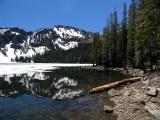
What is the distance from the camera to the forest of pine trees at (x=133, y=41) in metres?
36.3

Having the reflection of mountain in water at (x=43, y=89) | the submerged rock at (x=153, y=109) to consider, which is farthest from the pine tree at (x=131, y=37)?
the submerged rock at (x=153, y=109)

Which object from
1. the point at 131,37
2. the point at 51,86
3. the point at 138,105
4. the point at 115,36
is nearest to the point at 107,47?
the point at 115,36

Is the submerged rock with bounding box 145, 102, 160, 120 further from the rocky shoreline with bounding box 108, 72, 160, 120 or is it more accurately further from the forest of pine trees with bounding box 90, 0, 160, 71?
the forest of pine trees with bounding box 90, 0, 160, 71

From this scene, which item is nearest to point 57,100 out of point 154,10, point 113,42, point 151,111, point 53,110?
point 53,110

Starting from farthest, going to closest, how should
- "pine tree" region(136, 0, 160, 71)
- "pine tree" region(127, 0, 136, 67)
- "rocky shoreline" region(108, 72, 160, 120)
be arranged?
"pine tree" region(127, 0, 136, 67) < "pine tree" region(136, 0, 160, 71) < "rocky shoreline" region(108, 72, 160, 120)

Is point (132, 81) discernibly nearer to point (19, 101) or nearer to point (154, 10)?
point (154, 10)

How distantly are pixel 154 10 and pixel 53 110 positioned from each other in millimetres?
17281

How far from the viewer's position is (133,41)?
206ft

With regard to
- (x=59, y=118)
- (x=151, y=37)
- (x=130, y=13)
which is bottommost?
(x=59, y=118)

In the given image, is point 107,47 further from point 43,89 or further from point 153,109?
point 153,109

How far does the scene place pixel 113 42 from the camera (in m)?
89.0

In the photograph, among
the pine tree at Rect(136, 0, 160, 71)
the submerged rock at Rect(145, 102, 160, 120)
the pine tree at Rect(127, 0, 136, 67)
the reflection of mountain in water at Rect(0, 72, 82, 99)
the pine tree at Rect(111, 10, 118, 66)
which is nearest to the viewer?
the submerged rock at Rect(145, 102, 160, 120)

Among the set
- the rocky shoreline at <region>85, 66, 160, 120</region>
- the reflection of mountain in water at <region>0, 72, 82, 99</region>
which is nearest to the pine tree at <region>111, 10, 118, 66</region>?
the reflection of mountain in water at <region>0, 72, 82, 99</region>

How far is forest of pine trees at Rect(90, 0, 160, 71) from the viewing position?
119 ft
